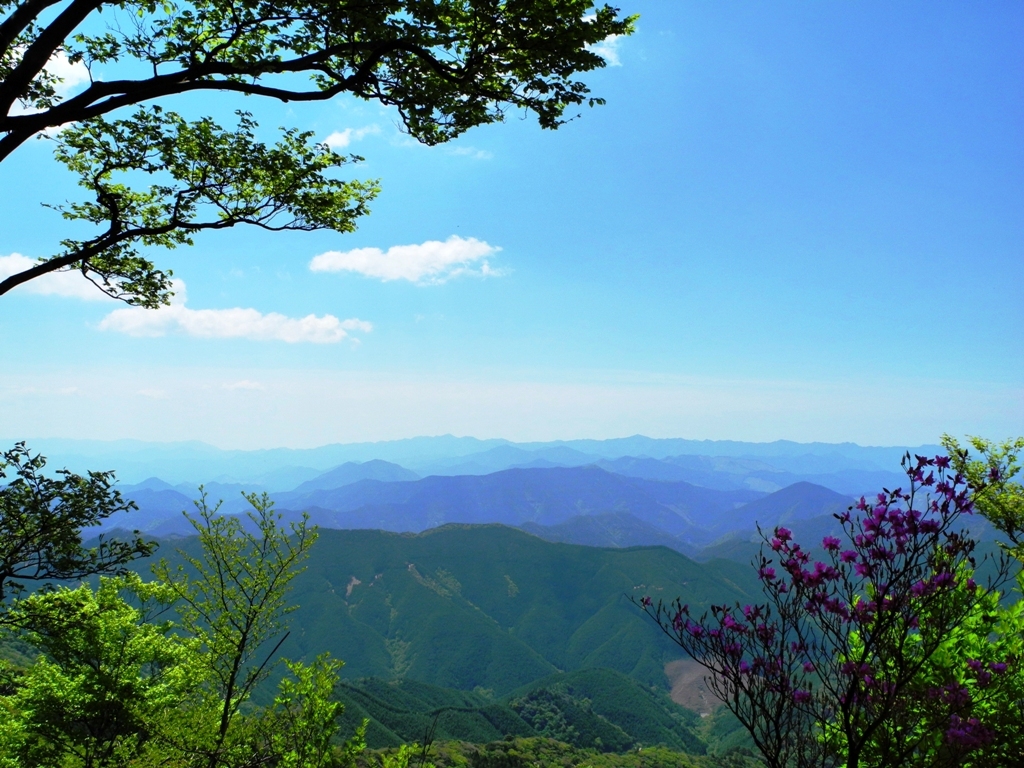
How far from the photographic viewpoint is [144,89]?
291 inches

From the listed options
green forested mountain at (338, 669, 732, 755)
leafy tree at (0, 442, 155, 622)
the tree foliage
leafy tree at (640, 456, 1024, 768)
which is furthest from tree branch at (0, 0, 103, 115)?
green forested mountain at (338, 669, 732, 755)

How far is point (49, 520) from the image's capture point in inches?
343

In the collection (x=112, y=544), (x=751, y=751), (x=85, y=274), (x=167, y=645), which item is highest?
(x=85, y=274)

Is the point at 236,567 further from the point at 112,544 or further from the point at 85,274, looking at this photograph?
the point at 85,274

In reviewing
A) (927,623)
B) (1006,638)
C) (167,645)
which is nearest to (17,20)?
(927,623)

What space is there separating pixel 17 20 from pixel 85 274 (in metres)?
5.01

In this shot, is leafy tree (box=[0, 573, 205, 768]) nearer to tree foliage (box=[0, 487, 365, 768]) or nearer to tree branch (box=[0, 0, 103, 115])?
tree foliage (box=[0, 487, 365, 768])

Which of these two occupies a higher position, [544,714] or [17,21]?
[17,21]

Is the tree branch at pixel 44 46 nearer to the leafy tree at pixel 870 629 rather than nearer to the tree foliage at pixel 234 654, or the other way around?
the tree foliage at pixel 234 654

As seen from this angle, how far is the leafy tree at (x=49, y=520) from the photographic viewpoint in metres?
8.47

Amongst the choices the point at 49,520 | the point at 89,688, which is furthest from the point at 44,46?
the point at 89,688

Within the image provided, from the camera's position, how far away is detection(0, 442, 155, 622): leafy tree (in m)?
8.47

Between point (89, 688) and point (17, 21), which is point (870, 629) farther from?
point (89, 688)

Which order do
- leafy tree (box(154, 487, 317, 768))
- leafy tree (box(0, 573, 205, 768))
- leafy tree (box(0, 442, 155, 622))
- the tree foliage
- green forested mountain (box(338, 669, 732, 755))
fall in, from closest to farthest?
leafy tree (box(0, 442, 155, 622)) < the tree foliage < leafy tree (box(154, 487, 317, 768)) < leafy tree (box(0, 573, 205, 768)) < green forested mountain (box(338, 669, 732, 755))
